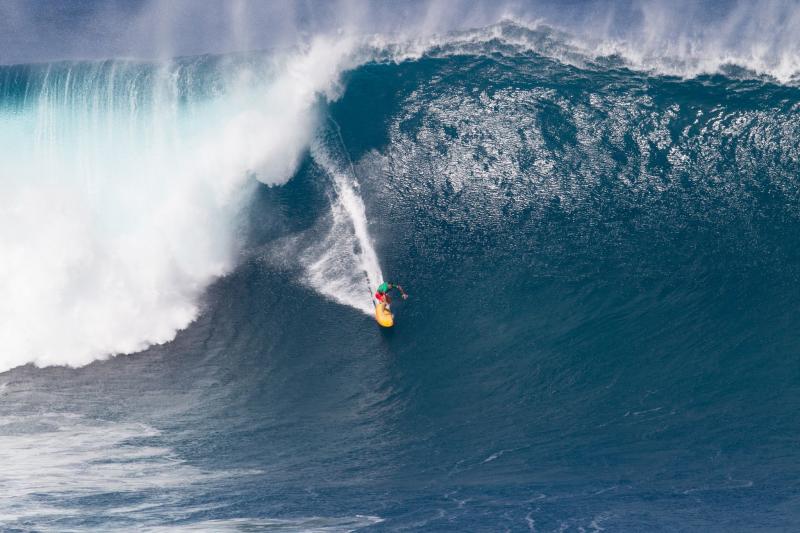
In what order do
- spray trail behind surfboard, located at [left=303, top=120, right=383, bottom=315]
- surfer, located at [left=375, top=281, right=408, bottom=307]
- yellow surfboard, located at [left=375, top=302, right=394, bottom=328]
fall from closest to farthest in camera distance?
surfer, located at [left=375, top=281, right=408, bottom=307], yellow surfboard, located at [left=375, top=302, right=394, bottom=328], spray trail behind surfboard, located at [left=303, top=120, right=383, bottom=315]

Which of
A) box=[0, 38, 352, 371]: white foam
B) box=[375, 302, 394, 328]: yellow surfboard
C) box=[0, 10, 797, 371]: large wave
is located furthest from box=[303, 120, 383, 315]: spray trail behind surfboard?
box=[0, 38, 352, 371]: white foam

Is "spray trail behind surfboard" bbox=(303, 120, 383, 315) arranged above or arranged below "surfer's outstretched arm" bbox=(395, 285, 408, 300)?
above

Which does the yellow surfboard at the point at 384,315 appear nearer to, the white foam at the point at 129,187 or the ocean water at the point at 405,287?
the ocean water at the point at 405,287

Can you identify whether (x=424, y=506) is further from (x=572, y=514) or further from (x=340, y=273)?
(x=340, y=273)

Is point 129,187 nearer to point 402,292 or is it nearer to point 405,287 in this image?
point 405,287

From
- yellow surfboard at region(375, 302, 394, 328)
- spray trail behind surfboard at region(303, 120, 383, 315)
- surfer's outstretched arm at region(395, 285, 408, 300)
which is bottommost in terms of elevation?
yellow surfboard at region(375, 302, 394, 328)

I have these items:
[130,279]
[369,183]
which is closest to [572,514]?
[369,183]

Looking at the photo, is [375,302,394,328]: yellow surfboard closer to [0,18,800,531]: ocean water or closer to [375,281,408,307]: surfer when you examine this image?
[375,281,408,307]: surfer
